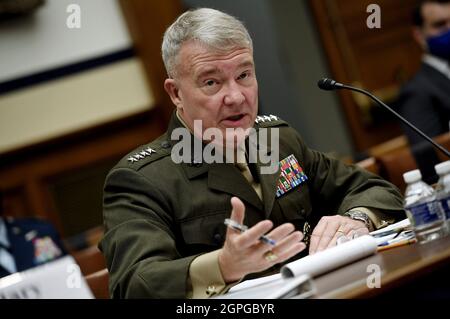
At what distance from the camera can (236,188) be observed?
193 cm

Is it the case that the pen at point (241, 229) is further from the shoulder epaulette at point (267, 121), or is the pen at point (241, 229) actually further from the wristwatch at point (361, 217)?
the shoulder epaulette at point (267, 121)

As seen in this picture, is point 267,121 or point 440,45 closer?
point 267,121

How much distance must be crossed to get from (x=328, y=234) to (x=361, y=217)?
167 mm

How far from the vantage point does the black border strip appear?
449 cm

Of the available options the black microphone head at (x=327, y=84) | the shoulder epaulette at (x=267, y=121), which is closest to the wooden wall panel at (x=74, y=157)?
the shoulder epaulette at (x=267, y=121)

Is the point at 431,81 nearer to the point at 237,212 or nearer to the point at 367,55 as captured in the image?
the point at 367,55

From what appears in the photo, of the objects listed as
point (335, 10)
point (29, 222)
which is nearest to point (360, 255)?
point (29, 222)

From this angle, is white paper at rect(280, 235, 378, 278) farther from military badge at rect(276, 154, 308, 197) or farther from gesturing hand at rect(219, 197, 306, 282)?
military badge at rect(276, 154, 308, 197)

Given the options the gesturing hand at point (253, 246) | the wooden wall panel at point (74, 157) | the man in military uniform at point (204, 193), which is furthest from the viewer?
the wooden wall panel at point (74, 157)

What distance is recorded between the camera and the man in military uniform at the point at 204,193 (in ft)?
5.36

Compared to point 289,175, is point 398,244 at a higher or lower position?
lower

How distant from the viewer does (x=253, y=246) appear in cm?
146

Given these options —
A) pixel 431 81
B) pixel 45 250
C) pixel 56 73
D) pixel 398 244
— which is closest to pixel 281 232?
pixel 398 244

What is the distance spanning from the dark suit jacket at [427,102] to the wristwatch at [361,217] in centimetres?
145
